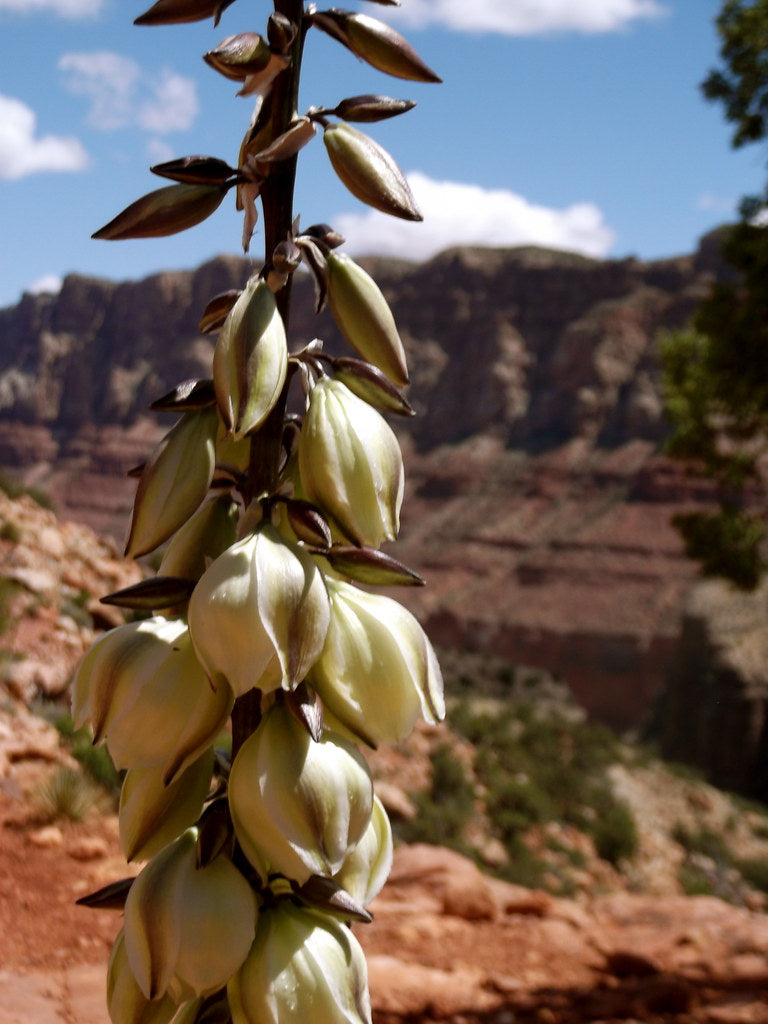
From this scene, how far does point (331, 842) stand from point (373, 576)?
0.27m

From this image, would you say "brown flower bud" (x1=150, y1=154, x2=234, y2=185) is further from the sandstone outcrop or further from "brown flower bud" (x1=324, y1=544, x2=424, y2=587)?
the sandstone outcrop

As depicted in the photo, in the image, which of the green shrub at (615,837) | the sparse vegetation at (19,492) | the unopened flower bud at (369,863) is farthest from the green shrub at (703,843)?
the unopened flower bud at (369,863)

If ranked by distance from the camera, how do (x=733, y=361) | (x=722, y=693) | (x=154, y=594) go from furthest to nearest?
1. (x=722, y=693)
2. (x=733, y=361)
3. (x=154, y=594)

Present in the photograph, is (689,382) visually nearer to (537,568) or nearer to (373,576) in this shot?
(373,576)

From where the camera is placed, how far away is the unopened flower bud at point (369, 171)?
1105 mm

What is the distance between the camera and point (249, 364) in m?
1.01

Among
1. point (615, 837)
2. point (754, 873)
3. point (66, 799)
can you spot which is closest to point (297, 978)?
point (66, 799)

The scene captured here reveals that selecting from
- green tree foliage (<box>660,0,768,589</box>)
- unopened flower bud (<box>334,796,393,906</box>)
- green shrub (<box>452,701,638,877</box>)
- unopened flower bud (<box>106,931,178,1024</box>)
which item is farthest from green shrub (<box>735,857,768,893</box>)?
unopened flower bud (<box>106,931,178,1024</box>)

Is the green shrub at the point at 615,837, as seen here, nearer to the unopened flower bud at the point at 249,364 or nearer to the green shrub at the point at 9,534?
the green shrub at the point at 9,534

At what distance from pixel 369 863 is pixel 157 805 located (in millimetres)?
241

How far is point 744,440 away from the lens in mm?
7770

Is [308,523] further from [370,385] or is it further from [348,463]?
[370,385]

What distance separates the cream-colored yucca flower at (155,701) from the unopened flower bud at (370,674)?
0.11 meters

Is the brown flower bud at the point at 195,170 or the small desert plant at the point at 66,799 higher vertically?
the brown flower bud at the point at 195,170
